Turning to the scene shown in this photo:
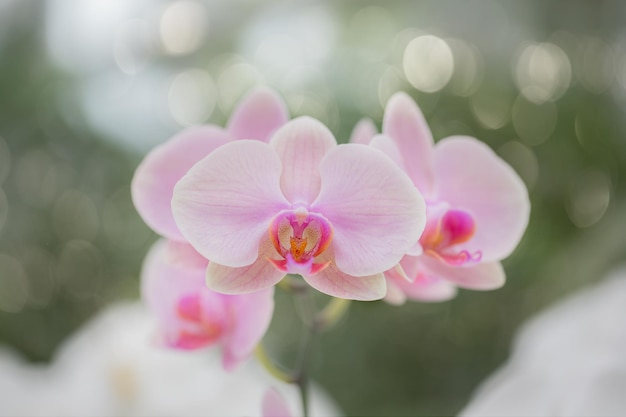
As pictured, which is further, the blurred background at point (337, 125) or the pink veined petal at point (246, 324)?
the blurred background at point (337, 125)

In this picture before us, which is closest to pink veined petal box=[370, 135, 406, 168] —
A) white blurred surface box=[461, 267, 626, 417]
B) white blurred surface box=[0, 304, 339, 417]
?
white blurred surface box=[461, 267, 626, 417]

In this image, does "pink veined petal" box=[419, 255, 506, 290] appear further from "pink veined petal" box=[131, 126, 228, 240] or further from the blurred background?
the blurred background

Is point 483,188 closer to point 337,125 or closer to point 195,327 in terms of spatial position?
point 195,327

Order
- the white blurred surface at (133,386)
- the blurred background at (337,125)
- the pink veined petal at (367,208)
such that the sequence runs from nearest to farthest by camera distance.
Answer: the pink veined petal at (367,208) → the white blurred surface at (133,386) → the blurred background at (337,125)

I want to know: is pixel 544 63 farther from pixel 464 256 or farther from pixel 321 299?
pixel 464 256

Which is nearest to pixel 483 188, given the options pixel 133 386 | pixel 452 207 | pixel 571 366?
pixel 452 207

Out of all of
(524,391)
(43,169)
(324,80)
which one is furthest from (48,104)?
(524,391)

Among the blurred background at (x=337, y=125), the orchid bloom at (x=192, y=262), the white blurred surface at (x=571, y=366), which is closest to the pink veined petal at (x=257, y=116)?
the orchid bloom at (x=192, y=262)

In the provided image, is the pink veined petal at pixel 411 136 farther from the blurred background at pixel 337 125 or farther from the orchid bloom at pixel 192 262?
the blurred background at pixel 337 125
